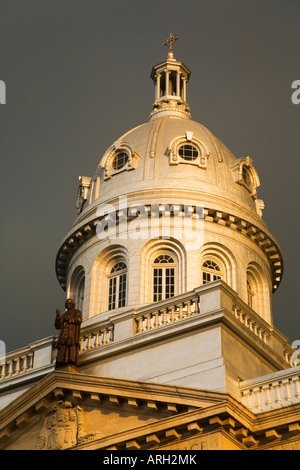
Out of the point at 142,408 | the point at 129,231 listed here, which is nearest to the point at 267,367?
the point at 142,408

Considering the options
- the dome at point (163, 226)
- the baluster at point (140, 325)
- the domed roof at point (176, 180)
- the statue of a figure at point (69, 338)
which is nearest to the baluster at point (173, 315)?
the baluster at point (140, 325)

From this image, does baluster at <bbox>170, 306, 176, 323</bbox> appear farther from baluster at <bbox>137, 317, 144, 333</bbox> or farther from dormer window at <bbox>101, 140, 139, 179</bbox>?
dormer window at <bbox>101, 140, 139, 179</bbox>

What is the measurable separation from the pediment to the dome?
1083 centimetres

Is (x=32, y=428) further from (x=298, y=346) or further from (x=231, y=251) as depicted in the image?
(x=231, y=251)

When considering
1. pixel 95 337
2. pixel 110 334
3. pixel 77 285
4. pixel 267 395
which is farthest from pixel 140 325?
pixel 77 285

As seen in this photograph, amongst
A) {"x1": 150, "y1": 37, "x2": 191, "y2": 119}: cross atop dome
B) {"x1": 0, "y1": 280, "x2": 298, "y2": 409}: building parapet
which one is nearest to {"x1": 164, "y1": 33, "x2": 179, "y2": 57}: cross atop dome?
{"x1": 150, "y1": 37, "x2": 191, "y2": 119}: cross atop dome

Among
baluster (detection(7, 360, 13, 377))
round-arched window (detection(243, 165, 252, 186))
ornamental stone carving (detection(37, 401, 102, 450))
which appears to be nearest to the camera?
ornamental stone carving (detection(37, 401, 102, 450))

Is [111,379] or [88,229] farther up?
[88,229]

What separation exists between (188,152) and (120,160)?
3273 mm

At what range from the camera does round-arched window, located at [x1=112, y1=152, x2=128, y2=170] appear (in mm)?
47312

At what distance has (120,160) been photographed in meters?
47.6

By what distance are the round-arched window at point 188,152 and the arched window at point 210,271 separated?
5.48m
